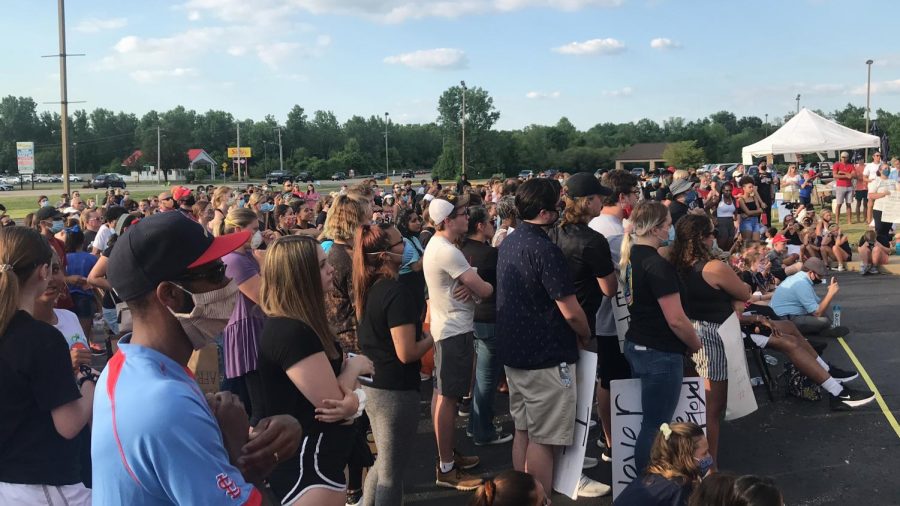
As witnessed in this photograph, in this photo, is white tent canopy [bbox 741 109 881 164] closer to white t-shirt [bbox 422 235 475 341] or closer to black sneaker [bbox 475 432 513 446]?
black sneaker [bbox 475 432 513 446]

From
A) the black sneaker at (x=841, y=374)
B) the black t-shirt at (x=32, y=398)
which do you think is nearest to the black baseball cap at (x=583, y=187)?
the black t-shirt at (x=32, y=398)

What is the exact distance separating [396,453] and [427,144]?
122038 mm

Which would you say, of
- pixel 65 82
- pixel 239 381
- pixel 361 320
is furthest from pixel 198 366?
pixel 65 82

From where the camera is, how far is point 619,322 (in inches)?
199

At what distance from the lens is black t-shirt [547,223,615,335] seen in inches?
182

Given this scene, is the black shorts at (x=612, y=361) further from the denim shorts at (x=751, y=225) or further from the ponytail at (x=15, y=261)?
the denim shorts at (x=751, y=225)

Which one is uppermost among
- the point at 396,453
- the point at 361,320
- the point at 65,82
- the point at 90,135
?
the point at 90,135

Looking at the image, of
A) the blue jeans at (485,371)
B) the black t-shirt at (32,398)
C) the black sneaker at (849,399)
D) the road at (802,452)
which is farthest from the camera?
the black sneaker at (849,399)

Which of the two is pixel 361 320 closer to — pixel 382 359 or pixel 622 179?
pixel 382 359

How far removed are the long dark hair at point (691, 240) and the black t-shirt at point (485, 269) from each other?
139 cm

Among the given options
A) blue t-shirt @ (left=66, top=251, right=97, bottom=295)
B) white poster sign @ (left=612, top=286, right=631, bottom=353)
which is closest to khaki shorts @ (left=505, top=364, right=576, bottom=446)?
white poster sign @ (left=612, top=286, right=631, bottom=353)

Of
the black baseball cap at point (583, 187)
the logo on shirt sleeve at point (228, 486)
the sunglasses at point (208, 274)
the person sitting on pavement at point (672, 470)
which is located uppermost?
the black baseball cap at point (583, 187)

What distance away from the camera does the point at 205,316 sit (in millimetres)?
1771

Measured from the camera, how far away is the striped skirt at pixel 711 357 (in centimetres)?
479
